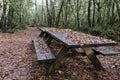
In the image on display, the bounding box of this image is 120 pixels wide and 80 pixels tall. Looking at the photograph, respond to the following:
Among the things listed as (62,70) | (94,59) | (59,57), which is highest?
(59,57)

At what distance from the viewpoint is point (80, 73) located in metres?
5.40

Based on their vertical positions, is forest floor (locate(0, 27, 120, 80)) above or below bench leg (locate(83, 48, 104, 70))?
below

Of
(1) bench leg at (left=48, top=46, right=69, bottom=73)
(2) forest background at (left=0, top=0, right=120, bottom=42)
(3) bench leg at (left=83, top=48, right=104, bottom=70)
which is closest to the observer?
(1) bench leg at (left=48, top=46, right=69, bottom=73)

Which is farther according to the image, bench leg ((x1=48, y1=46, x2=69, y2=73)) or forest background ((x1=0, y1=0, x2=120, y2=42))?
forest background ((x1=0, y1=0, x2=120, y2=42))

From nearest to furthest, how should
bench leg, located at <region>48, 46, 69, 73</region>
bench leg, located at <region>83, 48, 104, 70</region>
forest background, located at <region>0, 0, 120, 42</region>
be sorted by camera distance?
bench leg, located at <region>48, 46, 69, 73</region>
bench leg, located at <region>83, 48, 104, 70</region>
forest background, located at <region>0, 0, 120, 42</region>

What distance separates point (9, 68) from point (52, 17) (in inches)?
887

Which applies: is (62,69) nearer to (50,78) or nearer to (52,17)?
(50,78)

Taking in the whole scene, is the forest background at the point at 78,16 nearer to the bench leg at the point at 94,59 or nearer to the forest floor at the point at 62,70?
the forest floor at the point at 62,70

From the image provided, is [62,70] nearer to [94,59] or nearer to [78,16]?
[94,59]

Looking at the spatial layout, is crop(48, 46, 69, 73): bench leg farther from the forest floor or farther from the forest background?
the forest background

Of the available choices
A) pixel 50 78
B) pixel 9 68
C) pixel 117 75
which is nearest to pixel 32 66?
pixel 9 68

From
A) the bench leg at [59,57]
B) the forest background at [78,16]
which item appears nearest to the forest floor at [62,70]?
the bench leg at [59,57]

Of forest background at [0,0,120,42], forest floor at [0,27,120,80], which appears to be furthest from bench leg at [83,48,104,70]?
forest background at [0,0,120,42]

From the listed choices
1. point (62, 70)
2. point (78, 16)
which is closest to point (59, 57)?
point (62, 70)
